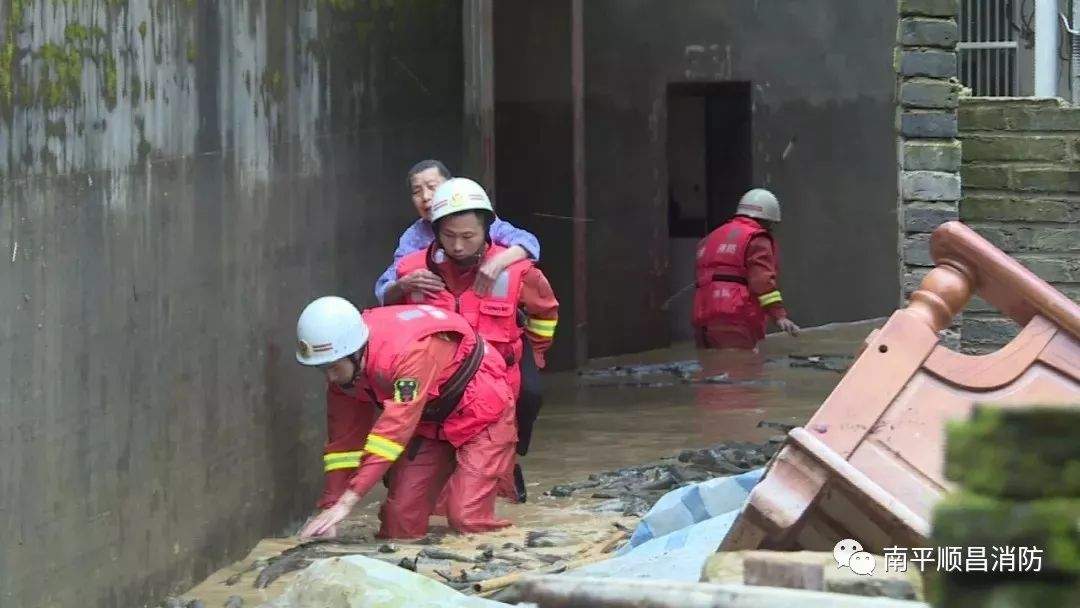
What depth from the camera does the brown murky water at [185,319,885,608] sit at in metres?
7.52

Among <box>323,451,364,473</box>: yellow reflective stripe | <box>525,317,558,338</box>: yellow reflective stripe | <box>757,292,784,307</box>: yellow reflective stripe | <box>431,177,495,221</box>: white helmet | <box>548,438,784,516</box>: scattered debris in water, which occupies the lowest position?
<box>548,438,784,516</box>: scattered debris in water

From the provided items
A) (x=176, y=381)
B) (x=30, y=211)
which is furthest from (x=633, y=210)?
(x=30, y=211)

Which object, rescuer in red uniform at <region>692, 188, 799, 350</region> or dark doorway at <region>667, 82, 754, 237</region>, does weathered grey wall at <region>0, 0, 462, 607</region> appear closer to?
rescuer in red uniform at <region>692, 188, 799, 350</region>

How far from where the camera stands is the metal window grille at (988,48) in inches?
378

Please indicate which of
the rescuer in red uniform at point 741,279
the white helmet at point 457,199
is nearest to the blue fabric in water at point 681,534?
the white helmet at point 457,199

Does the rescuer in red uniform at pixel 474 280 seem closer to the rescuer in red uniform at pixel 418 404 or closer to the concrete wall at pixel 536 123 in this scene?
the rescuer in red uniform at pixel 418 404

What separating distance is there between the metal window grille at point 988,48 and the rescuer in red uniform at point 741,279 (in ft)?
9.08

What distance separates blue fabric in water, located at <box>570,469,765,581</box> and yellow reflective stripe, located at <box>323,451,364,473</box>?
5.36 ft

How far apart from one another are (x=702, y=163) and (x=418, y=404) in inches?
395

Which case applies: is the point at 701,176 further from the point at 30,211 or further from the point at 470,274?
the point at 30,211

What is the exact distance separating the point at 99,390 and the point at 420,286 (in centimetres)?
235

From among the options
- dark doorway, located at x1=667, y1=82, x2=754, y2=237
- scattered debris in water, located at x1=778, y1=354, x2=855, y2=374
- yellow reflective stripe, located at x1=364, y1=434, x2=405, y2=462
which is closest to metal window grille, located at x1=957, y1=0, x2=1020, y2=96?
scattered debris in water, located at x1=778, y1=354, x2=855, y2=374

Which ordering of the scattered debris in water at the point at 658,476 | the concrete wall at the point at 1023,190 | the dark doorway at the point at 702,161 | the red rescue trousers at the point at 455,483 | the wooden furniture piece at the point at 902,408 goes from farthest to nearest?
the dark doorway at the point at 702,161 < the scattered debris in water at the point at 658,476 < the concrete wall at the point at 1023,190 < the red rescue trousers at the point at 455,483 < the wooden furniture piece at the point at 902,408

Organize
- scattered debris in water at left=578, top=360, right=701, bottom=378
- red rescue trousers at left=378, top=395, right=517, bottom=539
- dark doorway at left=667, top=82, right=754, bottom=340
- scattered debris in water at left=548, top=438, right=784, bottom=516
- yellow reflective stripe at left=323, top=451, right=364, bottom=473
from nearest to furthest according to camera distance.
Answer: yellow reflective stripe at left=323, top=451, right=364, bottom=473 → red rescue trousers at left=378, top=395, right=517, bottom=539 → scattered debris in water at left=548, top=438, right=784, bottom=516 → scattered debris in water at left=578, top=360, right=701, bottom=378 → dark doorway at left=667, top=82, right=754, bottom=340
